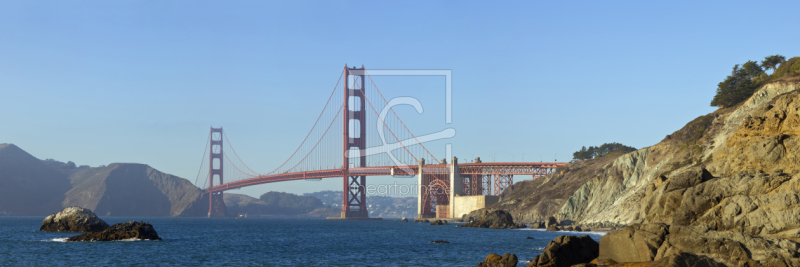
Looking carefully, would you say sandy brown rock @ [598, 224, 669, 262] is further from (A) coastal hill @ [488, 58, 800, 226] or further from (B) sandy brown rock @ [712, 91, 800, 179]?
(B) sandy brown rock @ [712, 91, 800, 179]

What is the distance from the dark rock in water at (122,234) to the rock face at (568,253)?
117ft

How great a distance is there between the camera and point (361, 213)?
129125 mm

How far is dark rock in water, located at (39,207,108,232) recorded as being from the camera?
60.1m

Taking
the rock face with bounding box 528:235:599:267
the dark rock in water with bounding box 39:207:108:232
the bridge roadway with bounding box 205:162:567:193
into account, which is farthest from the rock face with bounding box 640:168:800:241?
the bridge roadway with bounding box 205:162:567:193

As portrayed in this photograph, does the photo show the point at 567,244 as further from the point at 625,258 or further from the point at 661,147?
the point at 661,147

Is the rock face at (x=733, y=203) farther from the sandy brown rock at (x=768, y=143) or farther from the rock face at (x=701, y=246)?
the sandy brown rock at (x=768, y=143)

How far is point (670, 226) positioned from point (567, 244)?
511 centimetres

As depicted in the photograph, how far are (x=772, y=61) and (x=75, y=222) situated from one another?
87492 mm

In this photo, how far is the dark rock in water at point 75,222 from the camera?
60.1 m

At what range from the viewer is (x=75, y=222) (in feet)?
201

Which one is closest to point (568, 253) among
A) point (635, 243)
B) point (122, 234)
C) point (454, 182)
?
point (635, 243)

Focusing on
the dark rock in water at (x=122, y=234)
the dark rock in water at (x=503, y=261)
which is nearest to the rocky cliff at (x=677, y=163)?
the dark rock in water at (x=503, y=261)

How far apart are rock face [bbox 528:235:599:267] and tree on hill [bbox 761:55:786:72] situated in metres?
71.4

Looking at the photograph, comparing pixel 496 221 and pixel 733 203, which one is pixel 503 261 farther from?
pixel 496 221
